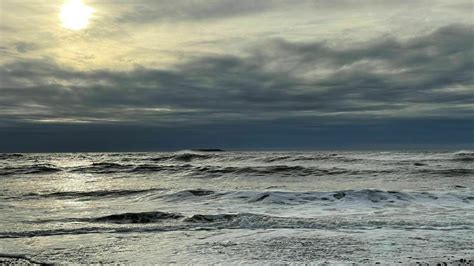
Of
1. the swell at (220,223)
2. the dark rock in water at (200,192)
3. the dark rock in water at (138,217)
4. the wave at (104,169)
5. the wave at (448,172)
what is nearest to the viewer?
the swell at (220,223)

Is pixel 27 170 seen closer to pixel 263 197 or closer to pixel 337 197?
pixel 263 197

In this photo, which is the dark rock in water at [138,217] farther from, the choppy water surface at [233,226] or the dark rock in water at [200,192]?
the dark rock in water at [200,192]

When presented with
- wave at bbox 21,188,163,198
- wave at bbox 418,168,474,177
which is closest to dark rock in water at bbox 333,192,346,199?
wave at bbox 21,188,163,198

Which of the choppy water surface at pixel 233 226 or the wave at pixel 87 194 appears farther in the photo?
the wave at pixel 87 194

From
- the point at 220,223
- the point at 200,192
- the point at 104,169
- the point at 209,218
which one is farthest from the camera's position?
the point at 104,169

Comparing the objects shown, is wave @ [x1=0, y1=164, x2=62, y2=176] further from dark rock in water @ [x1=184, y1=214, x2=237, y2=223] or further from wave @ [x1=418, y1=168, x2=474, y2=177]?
wave @ [x1=418, y1=168, x2=474, y2=177]

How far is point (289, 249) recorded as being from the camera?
737cm

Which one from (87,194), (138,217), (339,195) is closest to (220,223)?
(138,217)

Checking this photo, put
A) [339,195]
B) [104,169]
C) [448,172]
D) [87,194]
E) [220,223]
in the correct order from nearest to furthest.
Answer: [220,223]
[339,195]
[87,194]
[448,172]
[104,169]

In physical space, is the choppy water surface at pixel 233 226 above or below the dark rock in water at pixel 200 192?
above

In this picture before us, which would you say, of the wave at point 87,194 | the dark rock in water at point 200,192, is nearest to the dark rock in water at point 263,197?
the dark rock in water at point 200,192

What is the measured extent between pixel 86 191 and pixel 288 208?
9030 millimetres

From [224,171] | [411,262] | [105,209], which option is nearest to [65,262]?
[411,262]

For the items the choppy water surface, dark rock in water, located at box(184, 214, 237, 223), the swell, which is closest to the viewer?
the choppy water surface
